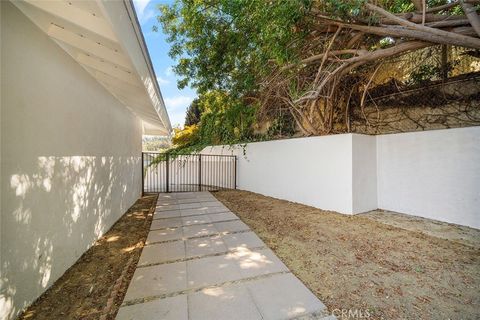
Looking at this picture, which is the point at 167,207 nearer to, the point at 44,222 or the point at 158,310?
the point at 44,222

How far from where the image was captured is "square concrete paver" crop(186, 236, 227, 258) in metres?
3.07

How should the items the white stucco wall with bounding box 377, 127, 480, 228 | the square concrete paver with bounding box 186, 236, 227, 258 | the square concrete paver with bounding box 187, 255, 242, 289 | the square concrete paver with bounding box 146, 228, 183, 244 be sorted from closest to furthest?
the square concrete paver with bounding box 187, 255, 242, 289 → the square concrete paver with bounding box 186, 236, 227, 258 → the square concrete paver with bounding box 146, 228, 183, 244 → the white stucco wall with bounding box 377, 127, 480, 228

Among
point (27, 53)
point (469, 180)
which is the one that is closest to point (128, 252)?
point (27, 53)

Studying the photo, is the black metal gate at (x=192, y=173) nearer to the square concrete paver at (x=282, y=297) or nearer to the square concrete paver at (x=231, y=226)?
the square concrete paver at (x=231, y=226)

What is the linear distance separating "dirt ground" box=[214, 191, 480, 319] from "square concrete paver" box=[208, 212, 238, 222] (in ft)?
2.12

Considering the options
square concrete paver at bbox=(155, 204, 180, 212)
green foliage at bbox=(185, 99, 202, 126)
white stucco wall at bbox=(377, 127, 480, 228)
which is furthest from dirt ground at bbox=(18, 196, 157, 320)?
green foliage at bbox=(185, 99, 202, 126)

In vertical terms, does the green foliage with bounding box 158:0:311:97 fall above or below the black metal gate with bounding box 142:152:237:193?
above

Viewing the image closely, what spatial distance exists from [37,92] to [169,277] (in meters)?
2.41

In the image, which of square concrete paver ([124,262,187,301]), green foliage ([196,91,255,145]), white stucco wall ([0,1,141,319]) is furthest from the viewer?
green foliage ([196,91,255,145])

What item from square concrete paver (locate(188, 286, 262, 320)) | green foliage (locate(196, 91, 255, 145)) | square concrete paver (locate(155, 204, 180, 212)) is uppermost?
green foliage (locate(196, 91, 255, 145))

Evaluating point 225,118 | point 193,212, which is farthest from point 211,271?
point 225,118

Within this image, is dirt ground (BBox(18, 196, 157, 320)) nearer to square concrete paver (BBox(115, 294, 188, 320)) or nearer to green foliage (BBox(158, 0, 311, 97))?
square concrete paver (BBox(115, 294, 188, 320))

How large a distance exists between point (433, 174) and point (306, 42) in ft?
12.4

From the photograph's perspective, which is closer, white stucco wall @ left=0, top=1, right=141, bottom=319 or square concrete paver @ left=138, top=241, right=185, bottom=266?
white stucco wall @ left=0, top=1, right=141, bottom=319
